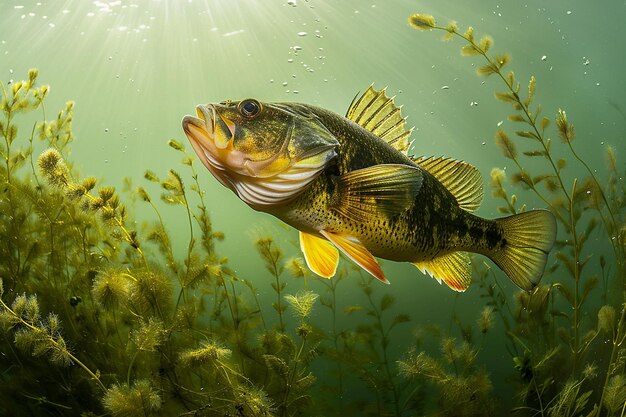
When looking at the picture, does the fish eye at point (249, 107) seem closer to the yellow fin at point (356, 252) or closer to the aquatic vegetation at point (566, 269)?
the yellow fin at point (356, 252)

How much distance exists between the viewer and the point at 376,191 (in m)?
2.01

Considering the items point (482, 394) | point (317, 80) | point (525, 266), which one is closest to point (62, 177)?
point (525, 266)

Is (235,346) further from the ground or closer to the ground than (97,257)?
closer to the ground

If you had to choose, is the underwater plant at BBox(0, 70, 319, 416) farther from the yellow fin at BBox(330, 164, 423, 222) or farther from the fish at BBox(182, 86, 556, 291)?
the yellow fin at BBox(330, 164, 423, 222)

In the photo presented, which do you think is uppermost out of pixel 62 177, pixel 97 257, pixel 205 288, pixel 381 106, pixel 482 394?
pixel 381 106

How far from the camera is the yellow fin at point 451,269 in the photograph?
247 centimetres

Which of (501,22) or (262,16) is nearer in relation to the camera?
(262,16)

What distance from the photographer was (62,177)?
334cm

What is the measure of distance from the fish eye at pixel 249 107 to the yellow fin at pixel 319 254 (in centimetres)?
72

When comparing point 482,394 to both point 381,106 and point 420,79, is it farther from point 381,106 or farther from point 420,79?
point 420,79

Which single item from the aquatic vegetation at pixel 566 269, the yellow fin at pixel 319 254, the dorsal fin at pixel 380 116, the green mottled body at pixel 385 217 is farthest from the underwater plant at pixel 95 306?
the aquatic vegetation at pixel 566 269

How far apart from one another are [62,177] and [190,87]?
19.5 m

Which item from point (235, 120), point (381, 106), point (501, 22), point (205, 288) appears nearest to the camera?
point (235, 120)

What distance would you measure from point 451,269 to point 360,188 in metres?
0.86
